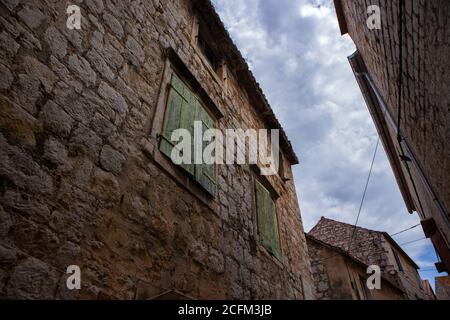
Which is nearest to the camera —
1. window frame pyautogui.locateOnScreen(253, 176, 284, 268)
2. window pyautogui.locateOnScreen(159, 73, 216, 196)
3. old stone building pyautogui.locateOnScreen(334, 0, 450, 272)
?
old stone building pyautogui.locateOnScreen(334, 0, 450, 272)

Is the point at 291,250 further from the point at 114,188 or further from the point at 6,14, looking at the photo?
the point at 6,14

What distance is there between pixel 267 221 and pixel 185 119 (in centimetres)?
246

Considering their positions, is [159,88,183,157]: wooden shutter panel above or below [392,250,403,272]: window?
below

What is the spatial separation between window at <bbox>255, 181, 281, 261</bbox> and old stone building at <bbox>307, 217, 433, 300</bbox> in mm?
5623

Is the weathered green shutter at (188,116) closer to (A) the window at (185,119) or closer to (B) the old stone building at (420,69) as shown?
(A) the window at (185,119)

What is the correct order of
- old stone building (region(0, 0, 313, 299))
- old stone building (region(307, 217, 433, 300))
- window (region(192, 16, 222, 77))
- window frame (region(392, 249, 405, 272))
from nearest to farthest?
old stone building (region(0, 0, 313, 299)) < window (region(192, 16, 222, 77)) < old stone building (region(307, 217, 433, 300)) < window frame (region(392, 249, 405, 272))

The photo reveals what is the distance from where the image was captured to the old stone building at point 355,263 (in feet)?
32.1

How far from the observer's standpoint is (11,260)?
162cm

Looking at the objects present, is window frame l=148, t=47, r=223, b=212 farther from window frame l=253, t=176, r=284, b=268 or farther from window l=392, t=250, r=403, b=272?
window l=392, t=250, r=403, b=272

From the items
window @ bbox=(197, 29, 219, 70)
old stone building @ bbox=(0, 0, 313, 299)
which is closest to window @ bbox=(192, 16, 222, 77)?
window @ bbox=(197, 29, 219, 70)

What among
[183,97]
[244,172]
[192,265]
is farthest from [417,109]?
[192,265]

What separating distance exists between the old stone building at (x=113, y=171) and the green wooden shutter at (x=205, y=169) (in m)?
0.02

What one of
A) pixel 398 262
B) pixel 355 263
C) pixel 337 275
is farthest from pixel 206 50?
pixel 398 262

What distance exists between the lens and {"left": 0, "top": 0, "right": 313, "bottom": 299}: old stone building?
184cm
